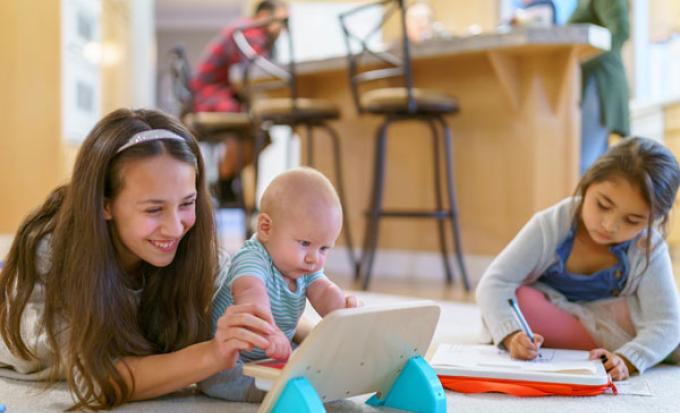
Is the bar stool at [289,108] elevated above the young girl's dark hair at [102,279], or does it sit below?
above

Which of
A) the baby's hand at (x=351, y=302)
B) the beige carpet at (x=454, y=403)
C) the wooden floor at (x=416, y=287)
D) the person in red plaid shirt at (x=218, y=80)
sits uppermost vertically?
the person in red plaid shirt at (x=218, y=80)

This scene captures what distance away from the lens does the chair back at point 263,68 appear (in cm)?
354

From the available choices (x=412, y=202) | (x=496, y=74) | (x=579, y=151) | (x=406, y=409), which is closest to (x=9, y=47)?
(x=412, y=202)

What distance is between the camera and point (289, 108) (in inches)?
136

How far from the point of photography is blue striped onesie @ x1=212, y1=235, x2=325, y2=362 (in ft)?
4.19

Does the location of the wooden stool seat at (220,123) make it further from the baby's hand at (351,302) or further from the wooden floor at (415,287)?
the baby's hand at (351,302)

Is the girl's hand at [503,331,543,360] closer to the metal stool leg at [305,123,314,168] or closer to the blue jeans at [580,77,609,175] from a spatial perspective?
the blue jeans at [580,77,609,175]

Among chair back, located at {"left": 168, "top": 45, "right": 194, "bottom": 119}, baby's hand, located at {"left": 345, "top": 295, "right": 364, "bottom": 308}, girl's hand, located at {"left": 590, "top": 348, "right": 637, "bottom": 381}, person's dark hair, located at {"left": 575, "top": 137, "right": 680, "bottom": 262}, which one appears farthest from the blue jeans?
chair back, located at {"left": 168, "top": 45, "right": 194, "bottom": 119}

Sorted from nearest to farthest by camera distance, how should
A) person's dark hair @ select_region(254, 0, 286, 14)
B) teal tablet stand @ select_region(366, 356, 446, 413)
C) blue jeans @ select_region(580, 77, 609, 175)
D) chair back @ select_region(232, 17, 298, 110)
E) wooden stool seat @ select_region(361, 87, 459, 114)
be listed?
teal tablet stand @ select_region(366, 356, 446, 413)
wooden stool seat @ select_region(361, 87, 459, 114)
blue jeans @ select_region(580, 77, 609, 175)
chair back @ select_region(232, 17, 298, 110)
person's dark hair @ select_region(254, 0, 286, 14)

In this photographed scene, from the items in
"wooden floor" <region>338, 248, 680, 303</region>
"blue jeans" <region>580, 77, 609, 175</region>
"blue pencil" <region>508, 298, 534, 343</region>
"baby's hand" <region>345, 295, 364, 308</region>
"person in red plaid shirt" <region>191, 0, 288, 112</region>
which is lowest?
"wooden floor" <region>338, 248, 680, 303</region>

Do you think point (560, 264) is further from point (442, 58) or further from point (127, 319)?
point (442, 58)

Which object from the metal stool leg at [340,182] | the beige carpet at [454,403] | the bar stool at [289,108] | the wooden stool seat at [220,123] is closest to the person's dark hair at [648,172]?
the beige carpet at [454,403]

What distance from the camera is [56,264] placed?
131cm

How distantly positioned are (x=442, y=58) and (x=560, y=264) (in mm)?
1777
